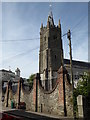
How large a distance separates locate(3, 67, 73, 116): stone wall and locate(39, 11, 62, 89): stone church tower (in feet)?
98.0

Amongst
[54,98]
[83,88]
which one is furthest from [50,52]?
[83,88]

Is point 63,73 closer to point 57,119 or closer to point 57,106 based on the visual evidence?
point 57,106

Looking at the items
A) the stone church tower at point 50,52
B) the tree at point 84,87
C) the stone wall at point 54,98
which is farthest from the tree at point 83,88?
the stone church tower at point 50,52

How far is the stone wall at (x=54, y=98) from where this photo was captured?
13102mm

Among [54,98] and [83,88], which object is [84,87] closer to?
[83,88]

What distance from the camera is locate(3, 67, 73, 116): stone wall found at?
13102mm

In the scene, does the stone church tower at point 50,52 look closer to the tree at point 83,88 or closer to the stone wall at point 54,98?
the stone wall at point 54,98

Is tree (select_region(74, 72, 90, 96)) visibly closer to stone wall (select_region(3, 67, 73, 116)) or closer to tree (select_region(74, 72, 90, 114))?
tree (select_region(74, 72, 90, 114))

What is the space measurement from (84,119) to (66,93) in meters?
2.87

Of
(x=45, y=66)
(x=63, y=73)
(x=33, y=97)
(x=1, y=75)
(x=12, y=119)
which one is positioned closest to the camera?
(x=12, y=119)

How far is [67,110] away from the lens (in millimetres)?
12953

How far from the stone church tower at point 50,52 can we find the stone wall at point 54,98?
29873mm

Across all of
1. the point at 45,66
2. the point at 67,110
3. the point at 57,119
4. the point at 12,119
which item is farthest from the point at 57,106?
the point at 45,66

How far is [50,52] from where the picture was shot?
53.4 m
